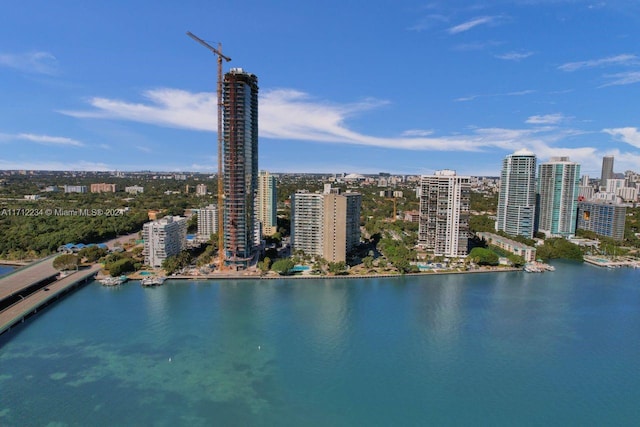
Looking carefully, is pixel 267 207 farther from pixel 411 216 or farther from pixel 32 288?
pixel 32 288

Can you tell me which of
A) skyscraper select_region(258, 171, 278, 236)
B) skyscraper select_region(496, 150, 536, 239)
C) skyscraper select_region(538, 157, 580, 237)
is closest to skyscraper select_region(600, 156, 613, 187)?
skyscraper select_region(538, 157, 580, 237)

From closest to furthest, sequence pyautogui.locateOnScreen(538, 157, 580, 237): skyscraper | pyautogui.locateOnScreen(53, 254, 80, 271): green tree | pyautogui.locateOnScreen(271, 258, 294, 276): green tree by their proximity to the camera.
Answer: pyautogui.locateOnScreen(53, 254, 80, 271): green tree
pyautogui.locateOnScreen(271, 258, 294, 276): green tree
pyautogui.locateOnScreen(538, 157, 580, 237): skyscraper

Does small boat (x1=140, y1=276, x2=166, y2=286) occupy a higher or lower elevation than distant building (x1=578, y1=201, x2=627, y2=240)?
lower

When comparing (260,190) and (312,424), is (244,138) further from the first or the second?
(312,424)

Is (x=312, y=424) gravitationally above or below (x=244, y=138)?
below

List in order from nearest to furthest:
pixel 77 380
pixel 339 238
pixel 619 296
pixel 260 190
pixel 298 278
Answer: pixel 77 380 → pixel 619 296 → pixel 298 278 → pixel 339 238 → pixel 260 190

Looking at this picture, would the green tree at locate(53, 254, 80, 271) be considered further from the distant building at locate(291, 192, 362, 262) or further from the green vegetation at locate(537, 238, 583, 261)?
the green vegetation at locate(537, 238, 583, 261)

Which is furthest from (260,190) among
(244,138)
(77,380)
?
(77,380)
